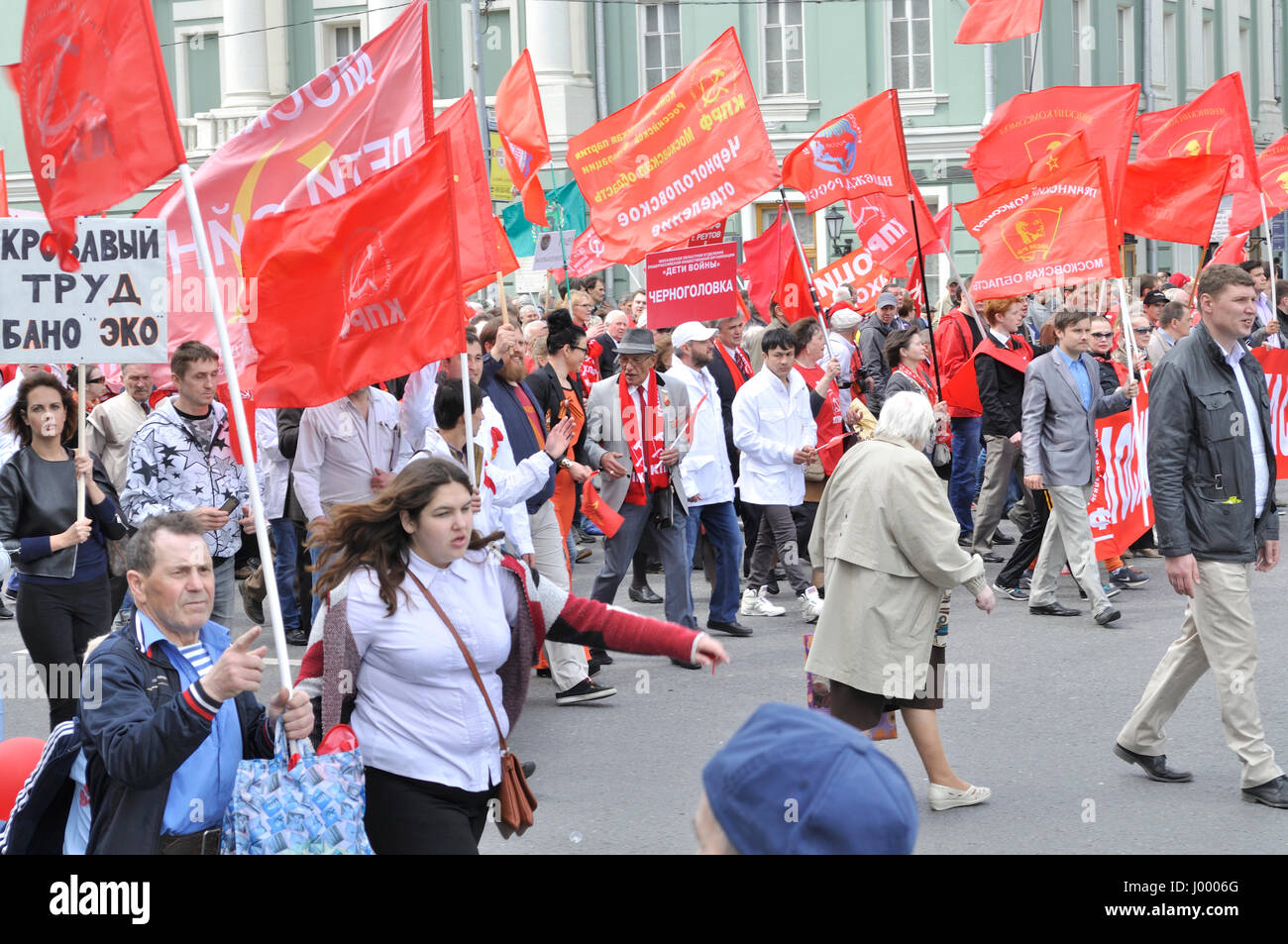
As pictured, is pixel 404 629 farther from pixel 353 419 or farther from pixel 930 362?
pixel 930 362

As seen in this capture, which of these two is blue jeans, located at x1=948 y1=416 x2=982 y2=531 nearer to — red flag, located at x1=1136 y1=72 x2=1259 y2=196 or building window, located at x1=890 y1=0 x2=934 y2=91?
red flag, located at x1=1136 y1=72 x2=1259 y2=196

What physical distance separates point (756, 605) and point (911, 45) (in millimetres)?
26249

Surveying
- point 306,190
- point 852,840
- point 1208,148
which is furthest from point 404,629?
point 1208,148

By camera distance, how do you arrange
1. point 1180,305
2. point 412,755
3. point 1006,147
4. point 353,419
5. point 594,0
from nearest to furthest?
point 412,755
point 353,419
point 1180,305
point 1006,147
point 594,0

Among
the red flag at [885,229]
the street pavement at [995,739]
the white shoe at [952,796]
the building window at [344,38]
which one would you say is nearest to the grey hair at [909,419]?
the white shoe at [952,796]

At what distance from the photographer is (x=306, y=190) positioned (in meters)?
6.69

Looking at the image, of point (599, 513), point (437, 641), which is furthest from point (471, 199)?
point (437, 641)

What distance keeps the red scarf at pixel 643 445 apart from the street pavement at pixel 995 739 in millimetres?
1026

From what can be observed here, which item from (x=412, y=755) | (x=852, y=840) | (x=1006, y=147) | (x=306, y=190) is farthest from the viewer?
(x=1006, y=147)

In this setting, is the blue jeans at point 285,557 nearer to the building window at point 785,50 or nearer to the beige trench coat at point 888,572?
the beige trench coat at point 888,572

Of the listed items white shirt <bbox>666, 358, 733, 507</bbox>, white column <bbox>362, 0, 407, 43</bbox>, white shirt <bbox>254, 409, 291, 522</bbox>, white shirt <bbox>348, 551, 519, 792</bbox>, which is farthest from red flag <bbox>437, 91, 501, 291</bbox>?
white column <bbox>362, 0, 407, 43</bbox>

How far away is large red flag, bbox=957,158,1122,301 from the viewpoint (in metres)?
10.3

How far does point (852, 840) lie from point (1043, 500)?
8914 mm

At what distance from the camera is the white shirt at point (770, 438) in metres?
10.4
